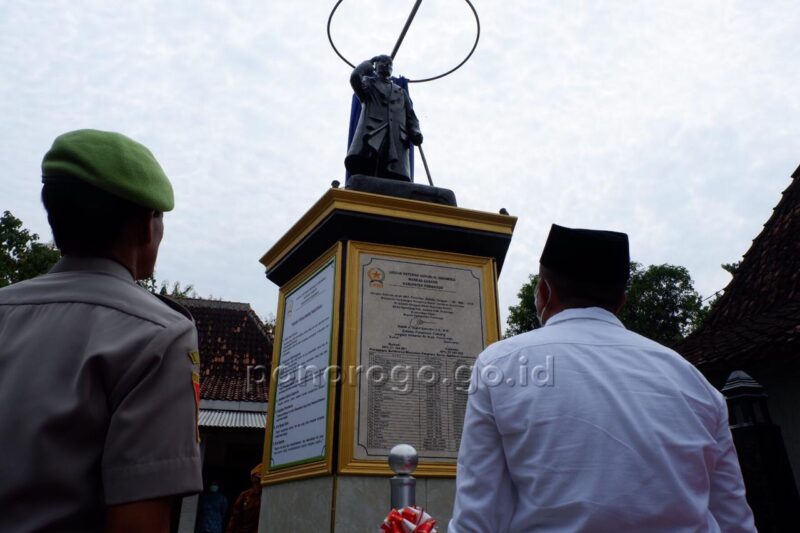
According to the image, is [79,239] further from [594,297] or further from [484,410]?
[594,297]

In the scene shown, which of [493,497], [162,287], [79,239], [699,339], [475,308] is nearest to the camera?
[79,239]

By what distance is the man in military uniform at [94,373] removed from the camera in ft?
2.85

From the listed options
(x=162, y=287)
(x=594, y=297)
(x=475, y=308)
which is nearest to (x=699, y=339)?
(x=475, y=308)

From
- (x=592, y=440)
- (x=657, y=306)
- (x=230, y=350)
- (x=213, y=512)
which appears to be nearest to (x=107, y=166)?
(x=592, y=440)

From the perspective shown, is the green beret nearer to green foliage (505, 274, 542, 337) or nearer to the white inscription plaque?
the white inscription plaque

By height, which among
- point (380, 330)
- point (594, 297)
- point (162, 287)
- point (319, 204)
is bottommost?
point (594, 297)

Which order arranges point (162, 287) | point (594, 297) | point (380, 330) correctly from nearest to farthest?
point (594, 297) → point (380, 330) → point (162, 287)

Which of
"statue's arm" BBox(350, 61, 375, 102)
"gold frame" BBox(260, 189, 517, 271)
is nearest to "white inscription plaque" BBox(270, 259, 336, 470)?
"gold frame" BBox(260, 189, 517, 271)

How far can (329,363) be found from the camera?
11.8ft

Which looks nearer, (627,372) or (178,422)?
(178,422)

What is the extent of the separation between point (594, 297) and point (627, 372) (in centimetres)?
26

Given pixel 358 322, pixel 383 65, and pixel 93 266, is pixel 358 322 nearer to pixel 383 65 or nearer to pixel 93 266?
pixel 383 65

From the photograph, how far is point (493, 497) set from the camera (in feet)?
4.37

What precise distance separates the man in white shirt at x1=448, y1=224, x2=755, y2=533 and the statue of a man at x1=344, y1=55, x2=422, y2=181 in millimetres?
3369
